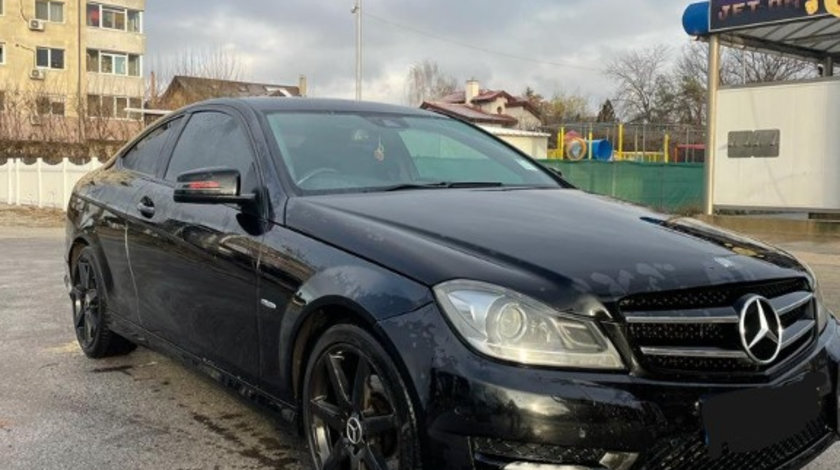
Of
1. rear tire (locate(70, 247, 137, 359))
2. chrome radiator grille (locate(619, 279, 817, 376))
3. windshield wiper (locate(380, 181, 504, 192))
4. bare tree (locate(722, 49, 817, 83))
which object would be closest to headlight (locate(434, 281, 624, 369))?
chrome radiator grille (locate(619, 279, 817, 376))

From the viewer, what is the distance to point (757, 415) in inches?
96.2

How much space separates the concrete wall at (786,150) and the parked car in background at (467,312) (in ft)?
42.2

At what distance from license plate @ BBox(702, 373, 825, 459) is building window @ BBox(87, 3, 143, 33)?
180 feet

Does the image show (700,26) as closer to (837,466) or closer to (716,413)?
(837,466)

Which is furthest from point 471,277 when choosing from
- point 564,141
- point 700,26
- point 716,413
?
point 564,141

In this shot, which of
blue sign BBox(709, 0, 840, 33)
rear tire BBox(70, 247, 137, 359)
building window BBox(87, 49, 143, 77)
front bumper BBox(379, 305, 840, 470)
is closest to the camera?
front bumper BBox(379, 305, 840, 470)

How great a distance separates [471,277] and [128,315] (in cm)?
274

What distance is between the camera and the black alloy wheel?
100 inches

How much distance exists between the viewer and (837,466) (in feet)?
11.4

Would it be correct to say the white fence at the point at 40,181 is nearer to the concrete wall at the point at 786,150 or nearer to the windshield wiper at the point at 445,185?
the concrete wall at the point at 786,150

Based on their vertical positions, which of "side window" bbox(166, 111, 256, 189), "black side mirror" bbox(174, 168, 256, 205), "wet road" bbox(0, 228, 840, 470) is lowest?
"wet road" bbox(0, 228, 840, 470)

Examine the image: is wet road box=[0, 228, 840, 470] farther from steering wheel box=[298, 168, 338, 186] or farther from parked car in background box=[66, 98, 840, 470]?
steering wheel box=[298, 168, 338, 186]

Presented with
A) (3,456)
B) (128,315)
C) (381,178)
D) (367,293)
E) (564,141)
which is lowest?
(3,456)

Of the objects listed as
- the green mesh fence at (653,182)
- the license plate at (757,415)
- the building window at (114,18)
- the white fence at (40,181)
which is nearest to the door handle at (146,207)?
the license plate at (757,415)
